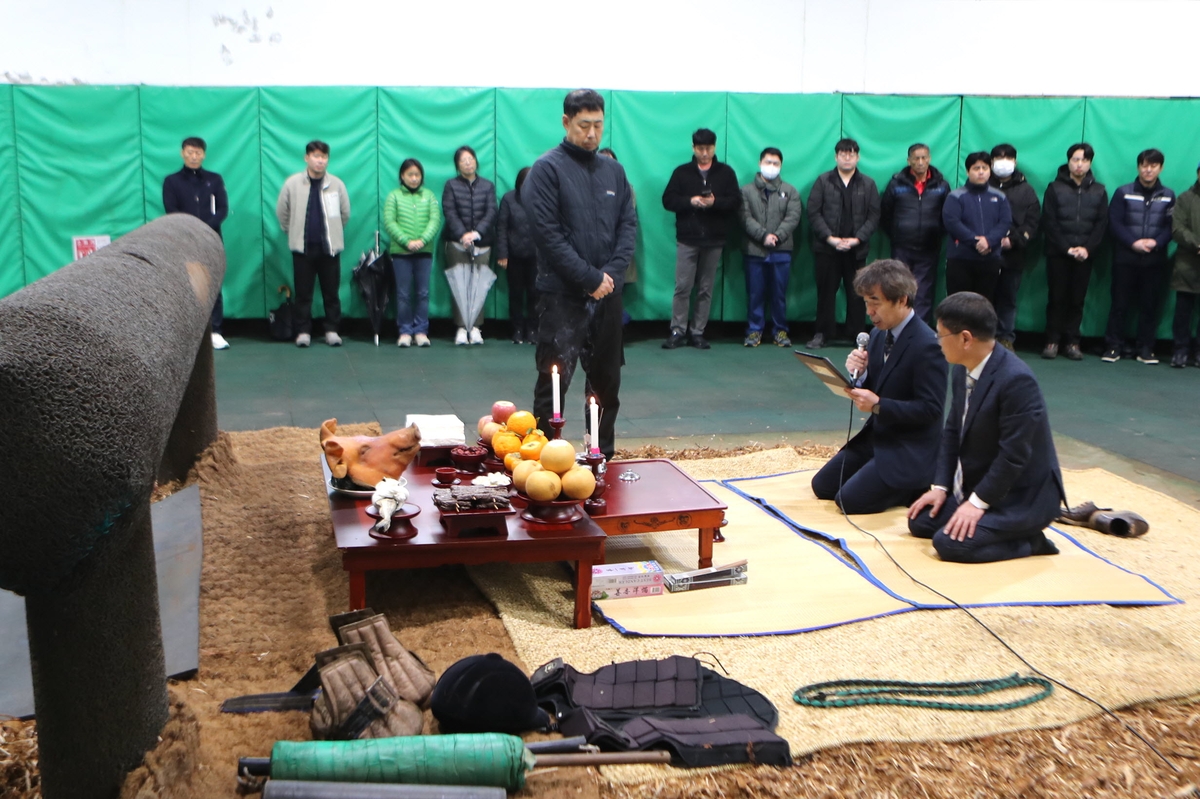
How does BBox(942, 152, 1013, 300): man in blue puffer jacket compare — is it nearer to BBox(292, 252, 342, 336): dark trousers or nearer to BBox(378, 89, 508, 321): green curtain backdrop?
BBox(378, 89, 508, 321): green curtain backdrop

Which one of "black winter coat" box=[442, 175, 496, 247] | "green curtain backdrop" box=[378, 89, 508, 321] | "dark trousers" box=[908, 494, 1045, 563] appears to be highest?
"green curtain backdrop" box=[378, 89, 508, 321]

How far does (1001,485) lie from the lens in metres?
3.73

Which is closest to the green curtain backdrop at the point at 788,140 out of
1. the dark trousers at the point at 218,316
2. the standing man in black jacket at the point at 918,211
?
the standing man in black jacket at the point at 918,211

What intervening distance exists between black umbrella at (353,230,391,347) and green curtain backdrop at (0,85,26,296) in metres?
2.56

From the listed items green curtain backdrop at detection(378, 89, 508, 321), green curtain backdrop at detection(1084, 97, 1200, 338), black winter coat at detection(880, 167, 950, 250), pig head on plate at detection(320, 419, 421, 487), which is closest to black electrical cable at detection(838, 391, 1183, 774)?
pig head on plate at detection(320, 419, 421, 487)

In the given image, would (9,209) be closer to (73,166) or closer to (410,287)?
(73,166)

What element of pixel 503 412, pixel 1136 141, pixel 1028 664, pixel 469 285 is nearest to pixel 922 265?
pixel 1136 141

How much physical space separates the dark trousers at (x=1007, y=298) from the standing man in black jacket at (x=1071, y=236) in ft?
1.02

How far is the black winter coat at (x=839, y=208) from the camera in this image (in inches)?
350

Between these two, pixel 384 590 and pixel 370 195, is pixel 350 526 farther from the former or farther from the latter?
pixel 370 195

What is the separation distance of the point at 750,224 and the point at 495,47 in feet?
8.53

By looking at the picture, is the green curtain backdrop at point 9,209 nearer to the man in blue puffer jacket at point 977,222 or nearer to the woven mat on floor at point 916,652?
the woven mat on floor at point 916,652

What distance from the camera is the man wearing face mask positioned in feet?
28.2

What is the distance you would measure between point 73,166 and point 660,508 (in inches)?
273
